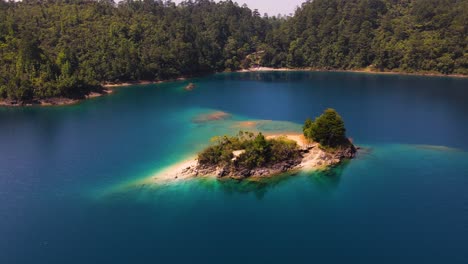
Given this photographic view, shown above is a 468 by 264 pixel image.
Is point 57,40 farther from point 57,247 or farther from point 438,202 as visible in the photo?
point 438,202

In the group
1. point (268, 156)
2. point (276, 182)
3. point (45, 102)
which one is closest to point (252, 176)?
point (276, 182)

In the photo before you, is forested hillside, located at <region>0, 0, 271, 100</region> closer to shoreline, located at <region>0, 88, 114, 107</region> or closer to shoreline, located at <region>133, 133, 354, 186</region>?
shoreline, located at <region>0, 88, 114, 107</region>

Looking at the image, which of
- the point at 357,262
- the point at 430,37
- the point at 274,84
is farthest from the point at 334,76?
the point at 357,262

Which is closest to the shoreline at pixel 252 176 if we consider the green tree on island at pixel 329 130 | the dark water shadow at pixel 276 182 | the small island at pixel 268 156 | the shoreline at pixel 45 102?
the small island at pixel 268 156

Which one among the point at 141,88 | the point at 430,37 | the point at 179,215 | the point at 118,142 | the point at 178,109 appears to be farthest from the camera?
the point at 430,37

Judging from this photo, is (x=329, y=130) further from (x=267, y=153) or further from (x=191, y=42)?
(x=191, y=42)

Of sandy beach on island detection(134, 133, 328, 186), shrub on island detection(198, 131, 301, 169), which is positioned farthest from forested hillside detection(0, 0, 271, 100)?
shrub on island detection(198, 131, 301, 169)

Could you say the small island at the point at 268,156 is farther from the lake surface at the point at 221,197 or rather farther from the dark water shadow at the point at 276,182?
the lake surface at the point at 221,197
